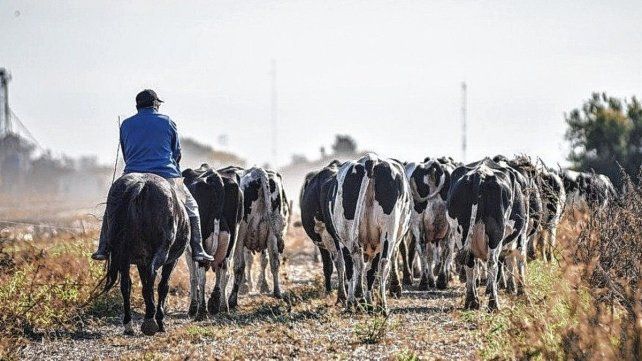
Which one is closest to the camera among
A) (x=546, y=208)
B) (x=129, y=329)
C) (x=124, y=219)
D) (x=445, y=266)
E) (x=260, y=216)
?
(x=124, y=219)

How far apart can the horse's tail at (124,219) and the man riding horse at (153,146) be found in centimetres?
102

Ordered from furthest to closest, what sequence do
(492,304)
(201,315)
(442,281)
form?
1. (442,281)
2. (492,304)
3. (201,315)

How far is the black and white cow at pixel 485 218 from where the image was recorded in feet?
50.3

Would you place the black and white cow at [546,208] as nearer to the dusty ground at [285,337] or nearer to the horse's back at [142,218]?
the dusty ground at [285,337]

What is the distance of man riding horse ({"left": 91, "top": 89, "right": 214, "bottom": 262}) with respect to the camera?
13.3 metres

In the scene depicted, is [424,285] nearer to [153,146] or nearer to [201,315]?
[201,315]

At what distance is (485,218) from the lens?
15469 mm

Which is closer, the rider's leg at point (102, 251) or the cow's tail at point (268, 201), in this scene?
the rider's leg at point (102, 251)

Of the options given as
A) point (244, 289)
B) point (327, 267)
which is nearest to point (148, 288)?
point (327, 267)

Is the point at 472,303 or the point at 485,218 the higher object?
the point at 485,218

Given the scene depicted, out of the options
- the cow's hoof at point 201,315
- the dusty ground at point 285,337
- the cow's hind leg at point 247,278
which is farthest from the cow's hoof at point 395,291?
the cow's hoof at point 201,315

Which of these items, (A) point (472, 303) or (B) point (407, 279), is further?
(B) point (407, 279)

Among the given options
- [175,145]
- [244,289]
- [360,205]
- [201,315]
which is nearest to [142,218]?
[175,145]

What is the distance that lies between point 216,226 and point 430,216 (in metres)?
5.76
